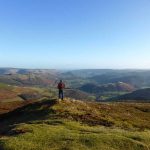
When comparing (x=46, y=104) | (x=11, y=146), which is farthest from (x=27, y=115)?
(x=11, y=146)

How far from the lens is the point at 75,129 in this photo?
36.5 metres

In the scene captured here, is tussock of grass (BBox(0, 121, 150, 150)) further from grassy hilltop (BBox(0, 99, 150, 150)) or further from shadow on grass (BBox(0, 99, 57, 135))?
shadow on grass (BBox(0, 99, 57, 135))

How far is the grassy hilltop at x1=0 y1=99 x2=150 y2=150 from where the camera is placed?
28984mm

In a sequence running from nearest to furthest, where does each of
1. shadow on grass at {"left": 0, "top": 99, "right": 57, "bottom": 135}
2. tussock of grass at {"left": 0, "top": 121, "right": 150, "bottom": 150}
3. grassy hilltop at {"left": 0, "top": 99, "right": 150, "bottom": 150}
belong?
tussock of grass at {"left": 0, "top": 121, "right": 150, "bottom": 150} < grassy hilltop at {"left": 0, "top": 99, "right": 150, "bottom": 150} < shadow on grass at {"left": 0, "top": 99, "right": 57, "bottom": 135}

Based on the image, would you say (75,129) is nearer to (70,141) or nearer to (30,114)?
(70,141)

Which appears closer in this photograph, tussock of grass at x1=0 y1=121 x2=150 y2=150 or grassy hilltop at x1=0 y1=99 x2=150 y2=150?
tussock of grass at x1=0 y1=121 x2=150 y2=150

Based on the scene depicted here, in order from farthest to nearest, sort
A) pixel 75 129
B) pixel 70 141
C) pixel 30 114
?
pixel 30 114 < pixel 75 129 < pixel 70 141

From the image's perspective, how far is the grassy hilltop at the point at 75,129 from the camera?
29.0 meters

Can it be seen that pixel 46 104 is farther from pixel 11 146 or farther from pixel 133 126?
pixel 11 146

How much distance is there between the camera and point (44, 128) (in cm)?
3516

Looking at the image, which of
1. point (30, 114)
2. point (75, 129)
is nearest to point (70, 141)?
point (75, 129)

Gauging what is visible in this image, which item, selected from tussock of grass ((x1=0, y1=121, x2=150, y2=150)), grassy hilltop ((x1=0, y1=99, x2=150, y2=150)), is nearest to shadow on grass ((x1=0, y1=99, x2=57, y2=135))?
grassy hilltop ((x1=0, y1=99, x2=150, y2=150))

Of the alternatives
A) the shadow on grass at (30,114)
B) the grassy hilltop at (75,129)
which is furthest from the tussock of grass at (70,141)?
the shadow on grass at (30,114)

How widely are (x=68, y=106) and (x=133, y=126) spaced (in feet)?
40.4
